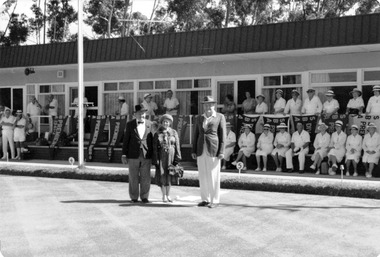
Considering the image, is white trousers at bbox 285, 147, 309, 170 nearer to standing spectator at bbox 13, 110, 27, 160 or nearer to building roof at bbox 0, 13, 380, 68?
building roof at bbox 0, 13, 380, 68

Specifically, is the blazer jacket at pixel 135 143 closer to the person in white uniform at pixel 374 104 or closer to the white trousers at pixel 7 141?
the person in white uniform at pixel 374 104

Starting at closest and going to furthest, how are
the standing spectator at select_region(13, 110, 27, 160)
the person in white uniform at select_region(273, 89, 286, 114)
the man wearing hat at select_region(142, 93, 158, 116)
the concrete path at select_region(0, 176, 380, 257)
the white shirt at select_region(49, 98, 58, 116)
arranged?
the concrete path at select_region(0, 176, 380, 257) → the person in white uniform at select_region(273, 89, 286, 114) → the man wearing hat at select_region(142, 93, 158, 116) → the standing spectator at select_region(13, 110, 27, 160) → the white shirt at select_region(49, 98, 58, 116)

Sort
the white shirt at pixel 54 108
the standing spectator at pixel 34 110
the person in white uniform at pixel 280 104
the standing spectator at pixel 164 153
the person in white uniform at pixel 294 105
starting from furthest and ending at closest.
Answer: the standing spectator at pixel 34 110 < the white shirt at pixel 54 108 < the person in white uniform at pixel 280 104 < the person in white uniform at pixel 294 105 < the standing spectator at pixel 164 153

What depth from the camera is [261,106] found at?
16.7 metres

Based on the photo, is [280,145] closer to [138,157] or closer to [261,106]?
[261,106]

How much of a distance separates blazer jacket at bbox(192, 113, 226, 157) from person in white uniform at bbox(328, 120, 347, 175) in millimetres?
5116

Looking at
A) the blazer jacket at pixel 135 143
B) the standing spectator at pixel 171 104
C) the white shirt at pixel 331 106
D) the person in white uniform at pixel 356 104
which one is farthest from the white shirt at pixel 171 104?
the blazer jacket at pixel 135 143

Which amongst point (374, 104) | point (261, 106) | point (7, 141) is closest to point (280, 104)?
point (261, 106)

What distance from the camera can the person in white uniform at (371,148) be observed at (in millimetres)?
13906

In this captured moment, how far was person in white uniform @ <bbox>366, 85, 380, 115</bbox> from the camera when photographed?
14.5 meters

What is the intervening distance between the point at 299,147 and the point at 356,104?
6.02ft

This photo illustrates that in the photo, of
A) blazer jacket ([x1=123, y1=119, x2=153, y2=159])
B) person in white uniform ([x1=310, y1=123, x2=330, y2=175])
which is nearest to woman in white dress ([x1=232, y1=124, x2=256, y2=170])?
person in white uniform ([x1=310, y1=123, x2=330, y2=175])

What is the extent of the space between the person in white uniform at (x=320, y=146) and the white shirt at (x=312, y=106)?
814mm

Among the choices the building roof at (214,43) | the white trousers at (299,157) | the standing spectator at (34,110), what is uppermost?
the building roof at (214,43)
